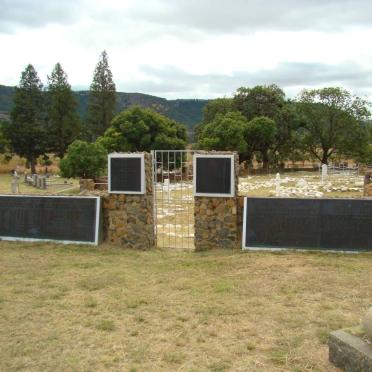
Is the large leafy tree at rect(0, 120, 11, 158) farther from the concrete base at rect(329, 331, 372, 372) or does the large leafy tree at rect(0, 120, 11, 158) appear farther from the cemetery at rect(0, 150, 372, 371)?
the concrete base at rect(329, 331, 372, 372)

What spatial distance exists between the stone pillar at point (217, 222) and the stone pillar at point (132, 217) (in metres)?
0.97

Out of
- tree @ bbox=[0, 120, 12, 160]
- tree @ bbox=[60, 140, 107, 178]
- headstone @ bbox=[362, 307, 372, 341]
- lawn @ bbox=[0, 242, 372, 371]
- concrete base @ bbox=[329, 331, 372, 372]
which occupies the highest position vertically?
tree @ bbox=[0, 120, 12, 160]

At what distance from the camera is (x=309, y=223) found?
7777 mm

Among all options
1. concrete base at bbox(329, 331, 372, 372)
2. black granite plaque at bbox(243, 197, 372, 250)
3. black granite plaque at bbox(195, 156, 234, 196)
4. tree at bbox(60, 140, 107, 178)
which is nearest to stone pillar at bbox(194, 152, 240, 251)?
black granite plaque at bbox(195, 156, 234, 196)

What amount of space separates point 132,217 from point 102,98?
3916 centimetres

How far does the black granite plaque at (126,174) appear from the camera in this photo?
8.49 metres

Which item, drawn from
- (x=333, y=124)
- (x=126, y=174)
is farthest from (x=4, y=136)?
(x=126, y=174)

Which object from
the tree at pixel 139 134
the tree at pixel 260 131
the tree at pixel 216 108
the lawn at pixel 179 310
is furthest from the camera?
the tree at pixel 216 108

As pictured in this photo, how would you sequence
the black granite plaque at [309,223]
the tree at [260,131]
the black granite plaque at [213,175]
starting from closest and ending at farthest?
the black granite plaque at [309,223]
the black granite plaque at [213,175]
the tree at [260,131]

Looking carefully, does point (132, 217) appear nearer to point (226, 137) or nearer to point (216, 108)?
point (226, 137)

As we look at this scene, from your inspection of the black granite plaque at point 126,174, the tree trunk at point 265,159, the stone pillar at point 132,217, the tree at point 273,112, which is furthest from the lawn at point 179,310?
the tree at point 273,112

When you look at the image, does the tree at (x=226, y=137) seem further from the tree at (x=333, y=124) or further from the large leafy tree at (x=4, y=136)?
the large leafy tree at (x=4, y=136)

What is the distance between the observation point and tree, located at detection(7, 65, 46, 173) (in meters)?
44.7

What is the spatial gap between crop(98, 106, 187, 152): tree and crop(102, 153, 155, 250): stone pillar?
23.6 meters
